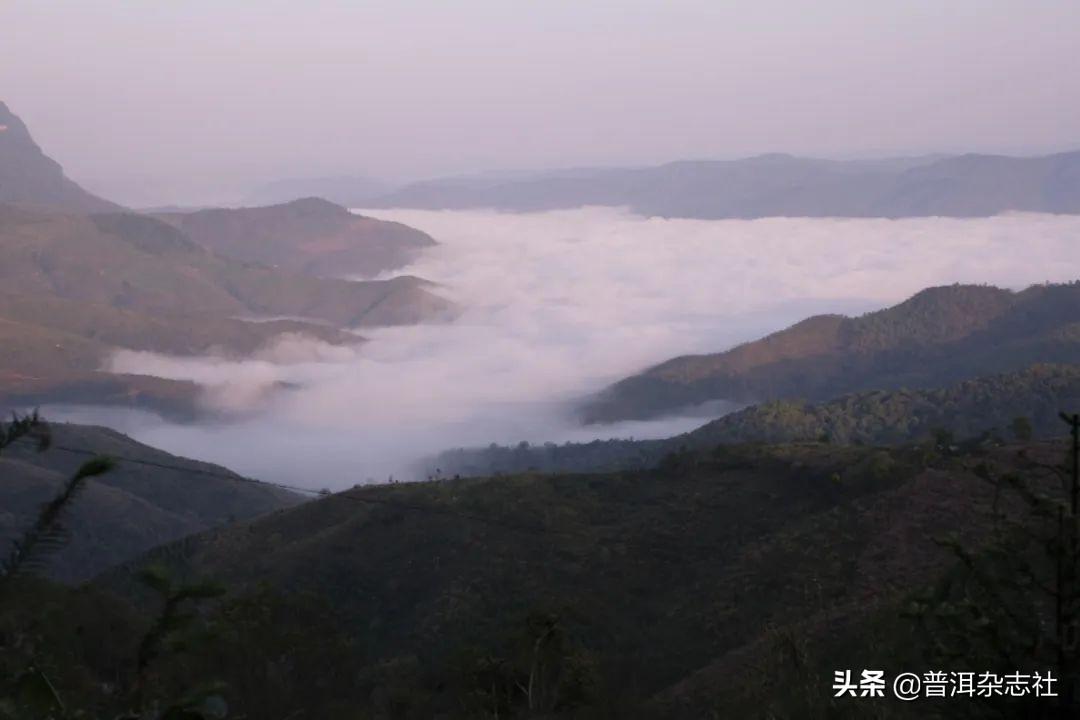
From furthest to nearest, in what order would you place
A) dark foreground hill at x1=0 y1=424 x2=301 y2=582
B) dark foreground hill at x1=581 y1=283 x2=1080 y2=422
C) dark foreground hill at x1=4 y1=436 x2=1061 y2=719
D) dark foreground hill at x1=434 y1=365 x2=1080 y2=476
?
dark foreground hill at x1=581 y1=283 x2=1080 y2=422, dark foreground hill at x1=434 y1=365 x2=1080 y2=476, dark foreground hill at x1=0 y1=424 x2=301 y2=582, dark foreground hill at x1=4 y1=436 x2=1061 y2=719

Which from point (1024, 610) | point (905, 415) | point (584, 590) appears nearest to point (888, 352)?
point (905, 415)

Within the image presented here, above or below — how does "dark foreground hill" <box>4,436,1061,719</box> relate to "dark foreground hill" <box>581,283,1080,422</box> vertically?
below

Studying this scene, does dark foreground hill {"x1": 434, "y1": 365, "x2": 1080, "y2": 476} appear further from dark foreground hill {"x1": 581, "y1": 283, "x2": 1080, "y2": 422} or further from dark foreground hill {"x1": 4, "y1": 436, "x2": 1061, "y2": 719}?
dark foreground hill {"x1": 581, "y1": 283, "x2": 1080, "y2": 422}

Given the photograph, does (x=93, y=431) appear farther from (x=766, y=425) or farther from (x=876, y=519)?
(x=876, y=519)

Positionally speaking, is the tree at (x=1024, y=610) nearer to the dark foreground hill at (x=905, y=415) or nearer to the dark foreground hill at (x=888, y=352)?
the dark foreground hill at (x=905, y=415)

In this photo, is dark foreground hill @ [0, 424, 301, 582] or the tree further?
dark foreground hill @ [0, 424, 301, 582]

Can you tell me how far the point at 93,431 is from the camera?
262ft

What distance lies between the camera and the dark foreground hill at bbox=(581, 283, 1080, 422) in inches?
3819

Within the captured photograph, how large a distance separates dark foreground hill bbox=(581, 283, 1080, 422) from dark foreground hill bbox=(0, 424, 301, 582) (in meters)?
53.2

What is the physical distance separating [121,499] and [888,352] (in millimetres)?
75137

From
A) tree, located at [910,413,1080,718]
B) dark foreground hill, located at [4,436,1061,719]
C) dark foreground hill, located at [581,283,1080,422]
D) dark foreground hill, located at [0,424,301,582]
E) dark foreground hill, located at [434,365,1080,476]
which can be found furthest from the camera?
dark foreground hill, located at [581,283,1080,422]

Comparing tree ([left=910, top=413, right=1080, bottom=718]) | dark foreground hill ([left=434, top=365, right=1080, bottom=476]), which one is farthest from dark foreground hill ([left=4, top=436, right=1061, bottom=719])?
dark foreground hill ([left=434, top=365, right=1080, bottom=476])

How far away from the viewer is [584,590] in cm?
2895

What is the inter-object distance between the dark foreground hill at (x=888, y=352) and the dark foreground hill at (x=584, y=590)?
61.7 metres
